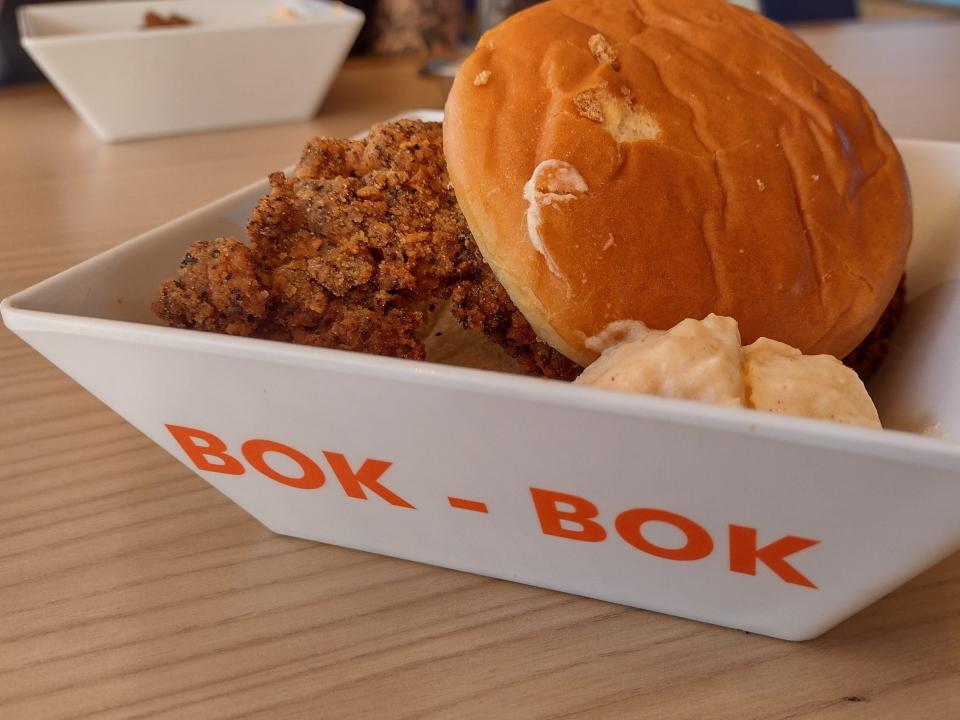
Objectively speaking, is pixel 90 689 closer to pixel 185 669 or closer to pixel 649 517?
pixel 185 669

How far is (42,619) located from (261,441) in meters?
0.22

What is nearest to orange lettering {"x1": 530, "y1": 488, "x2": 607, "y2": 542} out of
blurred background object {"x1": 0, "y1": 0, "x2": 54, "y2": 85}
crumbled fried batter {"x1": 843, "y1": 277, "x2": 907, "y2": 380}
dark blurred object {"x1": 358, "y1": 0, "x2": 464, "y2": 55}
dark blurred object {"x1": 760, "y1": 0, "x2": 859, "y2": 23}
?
crumbled fried batter {"x1": 843, "y1": 277, "x2": 907, "y2": 380}

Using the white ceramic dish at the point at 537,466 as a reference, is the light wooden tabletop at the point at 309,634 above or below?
below

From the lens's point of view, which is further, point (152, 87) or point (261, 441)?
point (152, 87)

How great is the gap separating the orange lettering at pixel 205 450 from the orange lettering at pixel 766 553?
36cm

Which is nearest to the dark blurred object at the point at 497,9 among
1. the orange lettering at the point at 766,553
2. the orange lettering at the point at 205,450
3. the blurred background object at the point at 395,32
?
the blurred background object at the point at 395,32

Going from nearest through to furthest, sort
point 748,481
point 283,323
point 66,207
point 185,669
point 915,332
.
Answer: point 748,481 → point 185,669 → point 283,323 → point 915,332 → point 66,207

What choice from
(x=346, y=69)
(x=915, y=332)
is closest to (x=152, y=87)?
(x=346, y=69)

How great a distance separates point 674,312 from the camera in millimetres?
646

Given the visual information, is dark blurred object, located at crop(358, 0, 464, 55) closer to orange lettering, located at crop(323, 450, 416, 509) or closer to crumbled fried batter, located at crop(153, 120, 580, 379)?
crumbled fried batter, located at crop(153, 120, 580, 379)

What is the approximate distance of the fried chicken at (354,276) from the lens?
68cm

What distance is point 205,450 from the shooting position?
0.65 metres

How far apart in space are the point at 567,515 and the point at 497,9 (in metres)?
1.66

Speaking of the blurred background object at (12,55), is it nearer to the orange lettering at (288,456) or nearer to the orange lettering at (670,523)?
the orange lettering at (288,456)
